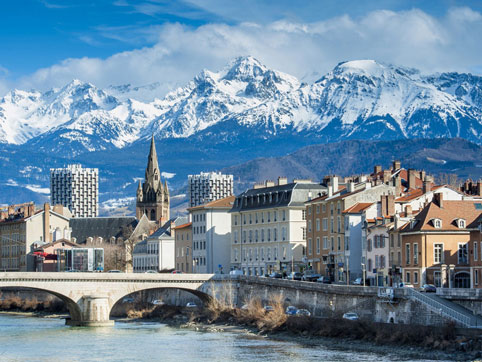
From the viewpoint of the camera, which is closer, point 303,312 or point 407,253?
point 303,312

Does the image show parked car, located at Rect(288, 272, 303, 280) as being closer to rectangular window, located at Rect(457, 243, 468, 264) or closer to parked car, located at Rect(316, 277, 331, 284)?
parked car, located at Rect(316, 277, 331, 284)

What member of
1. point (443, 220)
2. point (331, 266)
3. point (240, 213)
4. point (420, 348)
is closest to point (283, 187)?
point (240, 213)

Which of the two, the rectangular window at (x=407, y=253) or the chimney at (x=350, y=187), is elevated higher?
the chimney at (x=350, y=187)

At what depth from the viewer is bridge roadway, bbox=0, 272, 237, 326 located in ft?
349

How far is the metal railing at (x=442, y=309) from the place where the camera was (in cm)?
7250

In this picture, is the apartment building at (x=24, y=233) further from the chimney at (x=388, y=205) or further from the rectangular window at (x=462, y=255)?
the rectangular window at (x=462, y=255)

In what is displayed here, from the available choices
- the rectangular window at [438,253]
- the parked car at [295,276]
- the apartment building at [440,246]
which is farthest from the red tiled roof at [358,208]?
the rectangular window at [438,253]

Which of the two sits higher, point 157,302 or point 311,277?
point 311,277

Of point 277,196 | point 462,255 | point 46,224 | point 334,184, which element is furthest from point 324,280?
point 46,224

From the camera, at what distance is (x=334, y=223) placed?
115875 mm

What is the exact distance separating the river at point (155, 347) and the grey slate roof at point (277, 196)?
102 feet

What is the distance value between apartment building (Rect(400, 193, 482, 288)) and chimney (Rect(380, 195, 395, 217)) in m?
12.4

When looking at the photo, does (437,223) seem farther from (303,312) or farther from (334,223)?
(334,223)

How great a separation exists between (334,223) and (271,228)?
18.5 meters
